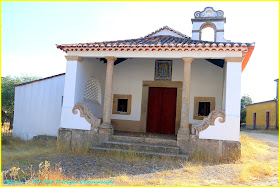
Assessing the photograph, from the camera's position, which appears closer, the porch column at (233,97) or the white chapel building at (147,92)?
the porch column at (233,97)

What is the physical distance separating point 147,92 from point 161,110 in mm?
923

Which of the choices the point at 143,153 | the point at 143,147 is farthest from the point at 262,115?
the point at 143,153

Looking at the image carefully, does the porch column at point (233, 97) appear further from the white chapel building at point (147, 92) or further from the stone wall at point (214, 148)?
the stone wall at point (214, 148)

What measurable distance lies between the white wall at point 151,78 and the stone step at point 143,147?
8.65 ft

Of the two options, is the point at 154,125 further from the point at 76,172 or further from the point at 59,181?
the point at 59,181

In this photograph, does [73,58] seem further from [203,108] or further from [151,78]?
[203,108]

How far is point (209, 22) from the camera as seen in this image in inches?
439

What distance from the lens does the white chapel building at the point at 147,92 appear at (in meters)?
7.72

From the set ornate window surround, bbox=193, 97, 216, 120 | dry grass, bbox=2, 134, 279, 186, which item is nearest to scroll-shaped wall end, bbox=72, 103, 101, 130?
dry grass, bbox=2, 134, 279, 186

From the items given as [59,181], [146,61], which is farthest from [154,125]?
[59,181]

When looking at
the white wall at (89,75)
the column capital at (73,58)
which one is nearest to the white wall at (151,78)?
the white wall at (89,75)

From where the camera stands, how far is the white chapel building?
772 centimetres

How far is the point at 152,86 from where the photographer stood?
34.7 feet

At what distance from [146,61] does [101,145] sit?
4.16 meters
